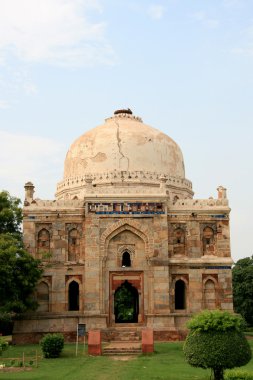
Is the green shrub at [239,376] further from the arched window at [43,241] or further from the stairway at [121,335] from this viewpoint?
the arched window at [43,241]

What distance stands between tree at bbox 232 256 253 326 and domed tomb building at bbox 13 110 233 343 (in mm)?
9472

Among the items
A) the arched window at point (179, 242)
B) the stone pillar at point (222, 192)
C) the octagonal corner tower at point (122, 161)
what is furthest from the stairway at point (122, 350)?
the stone pillar at point (222, 192)

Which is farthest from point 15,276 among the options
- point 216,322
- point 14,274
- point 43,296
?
point 216,322

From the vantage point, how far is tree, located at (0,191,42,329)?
20.6 metres

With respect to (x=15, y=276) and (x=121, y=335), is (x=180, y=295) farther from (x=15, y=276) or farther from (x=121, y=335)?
(x=15, y=276)

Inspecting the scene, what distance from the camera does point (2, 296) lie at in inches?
829

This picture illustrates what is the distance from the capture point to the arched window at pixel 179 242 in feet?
80.0

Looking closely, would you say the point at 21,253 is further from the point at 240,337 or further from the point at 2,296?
the point at 240,337

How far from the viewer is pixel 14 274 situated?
21.4m

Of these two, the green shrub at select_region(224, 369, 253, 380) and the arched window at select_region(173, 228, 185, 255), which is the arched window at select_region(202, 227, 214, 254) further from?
the green shrub at select_region(224, 369, 253, 380)

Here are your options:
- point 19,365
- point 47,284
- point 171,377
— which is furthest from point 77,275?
point 171,377

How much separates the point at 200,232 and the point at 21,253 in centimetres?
790

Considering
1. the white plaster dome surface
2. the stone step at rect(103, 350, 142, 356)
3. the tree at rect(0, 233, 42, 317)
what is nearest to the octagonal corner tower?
the white plaster dome surface

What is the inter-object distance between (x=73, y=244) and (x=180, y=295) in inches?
204
